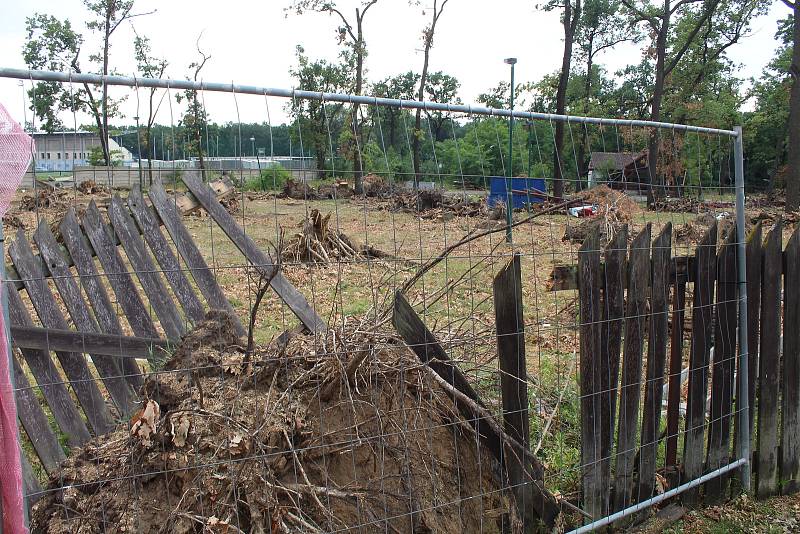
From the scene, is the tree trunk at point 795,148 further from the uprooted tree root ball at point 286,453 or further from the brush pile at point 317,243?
the uprooted tree root ball at point 286,453

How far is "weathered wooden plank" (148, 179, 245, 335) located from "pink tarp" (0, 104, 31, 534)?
5.48 feet

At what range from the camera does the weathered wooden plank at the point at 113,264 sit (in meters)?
3.73

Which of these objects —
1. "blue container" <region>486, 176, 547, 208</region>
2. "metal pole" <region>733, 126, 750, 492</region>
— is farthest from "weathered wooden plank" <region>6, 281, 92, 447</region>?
"metal pole" <region>733, 126, 750, 492</region>

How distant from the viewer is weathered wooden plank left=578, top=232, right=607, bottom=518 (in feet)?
10.8

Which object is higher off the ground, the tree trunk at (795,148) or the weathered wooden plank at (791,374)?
the tree trunk at (795,148)

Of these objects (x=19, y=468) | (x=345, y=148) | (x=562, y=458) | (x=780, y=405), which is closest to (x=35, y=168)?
(x=19, y=468)

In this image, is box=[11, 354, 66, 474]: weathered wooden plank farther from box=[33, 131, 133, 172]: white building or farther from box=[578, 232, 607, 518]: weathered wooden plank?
box=[578, 232, 607, 518]: weathered wooden plank

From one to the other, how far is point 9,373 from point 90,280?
1754 millimetres

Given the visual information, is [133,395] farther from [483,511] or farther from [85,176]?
[483,511]

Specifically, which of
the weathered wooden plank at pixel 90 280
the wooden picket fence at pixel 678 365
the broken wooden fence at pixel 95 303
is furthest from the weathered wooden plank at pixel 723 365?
the weathered wooden plank at pixel 90 280

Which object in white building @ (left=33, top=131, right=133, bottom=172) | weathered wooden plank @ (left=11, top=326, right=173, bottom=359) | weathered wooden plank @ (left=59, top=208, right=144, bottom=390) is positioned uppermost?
white building @ (left=33, top=131, right=133, bottom=172)

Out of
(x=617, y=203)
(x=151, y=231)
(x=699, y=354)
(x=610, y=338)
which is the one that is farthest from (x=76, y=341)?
(x=617, y=203)

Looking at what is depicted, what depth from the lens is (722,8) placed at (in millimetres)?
34438

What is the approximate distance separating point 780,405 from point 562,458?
1834 millimetres
